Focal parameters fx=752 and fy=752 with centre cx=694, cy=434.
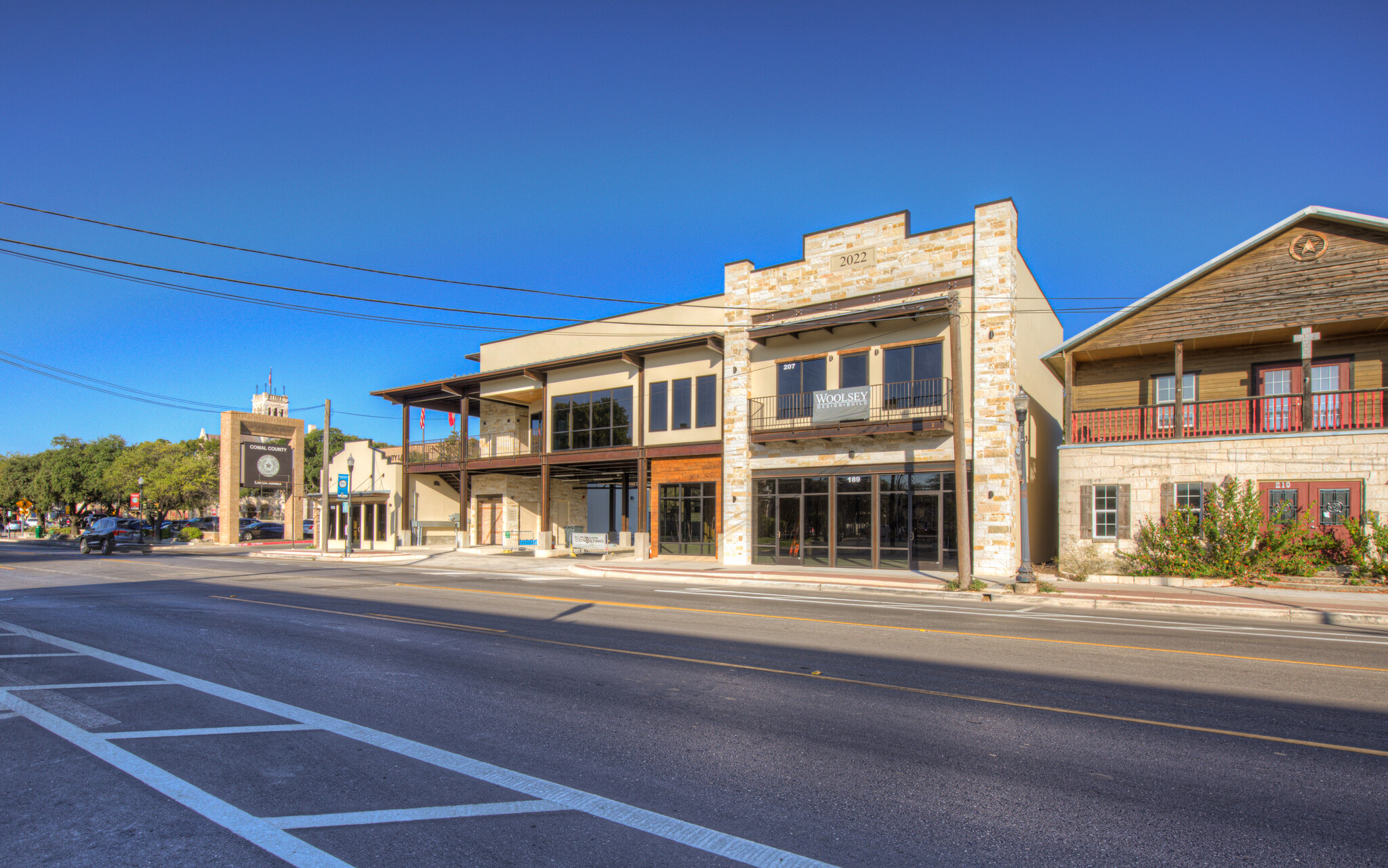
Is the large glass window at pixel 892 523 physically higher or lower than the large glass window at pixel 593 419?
lower

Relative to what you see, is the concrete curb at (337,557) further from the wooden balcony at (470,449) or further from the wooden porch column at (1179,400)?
the wooden porch column at (1179,400)

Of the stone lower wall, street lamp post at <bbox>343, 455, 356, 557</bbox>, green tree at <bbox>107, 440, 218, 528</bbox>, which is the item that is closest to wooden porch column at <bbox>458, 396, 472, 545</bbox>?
street lamp post at <bbox>343, 455, 356, 557</bbox>

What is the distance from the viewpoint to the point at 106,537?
114 feet

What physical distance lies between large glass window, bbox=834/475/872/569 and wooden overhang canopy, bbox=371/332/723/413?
22.1ft

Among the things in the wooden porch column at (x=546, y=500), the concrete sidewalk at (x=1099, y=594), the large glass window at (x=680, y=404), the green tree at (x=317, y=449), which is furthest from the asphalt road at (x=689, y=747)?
the green tree at (x=317, y=449)

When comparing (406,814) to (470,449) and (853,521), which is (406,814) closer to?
(853,521)

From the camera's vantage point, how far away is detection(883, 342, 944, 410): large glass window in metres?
21.9

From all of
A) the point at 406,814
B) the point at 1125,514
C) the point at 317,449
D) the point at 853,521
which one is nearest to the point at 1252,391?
the point at 1125,514

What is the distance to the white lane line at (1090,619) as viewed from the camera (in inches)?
453

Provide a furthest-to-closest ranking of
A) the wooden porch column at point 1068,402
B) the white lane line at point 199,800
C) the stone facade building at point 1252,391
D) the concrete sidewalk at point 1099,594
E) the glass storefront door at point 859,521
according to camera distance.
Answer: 1. the glass storefront door at point 859,521
2. the wooden porch column at point 1068,402
3. the stone facade building at point 1252,391
4. the concrete sidewalk at point 1099,594
5. the white lane line at point 199,800

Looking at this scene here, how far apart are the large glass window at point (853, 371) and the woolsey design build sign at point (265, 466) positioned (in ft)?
121

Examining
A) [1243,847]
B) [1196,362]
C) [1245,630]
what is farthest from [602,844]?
[1196,362]

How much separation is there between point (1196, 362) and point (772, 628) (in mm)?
17887

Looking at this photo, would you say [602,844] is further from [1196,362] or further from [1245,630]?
[1196,362]
